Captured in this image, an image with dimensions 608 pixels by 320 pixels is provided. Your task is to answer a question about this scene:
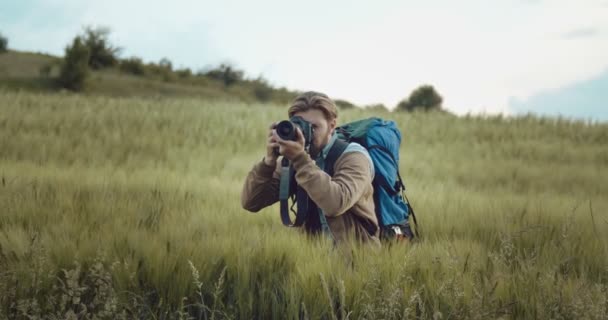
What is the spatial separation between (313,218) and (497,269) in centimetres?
115

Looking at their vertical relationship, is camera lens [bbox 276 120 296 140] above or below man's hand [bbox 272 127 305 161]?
above

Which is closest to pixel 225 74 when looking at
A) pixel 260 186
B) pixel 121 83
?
pixel 121 83

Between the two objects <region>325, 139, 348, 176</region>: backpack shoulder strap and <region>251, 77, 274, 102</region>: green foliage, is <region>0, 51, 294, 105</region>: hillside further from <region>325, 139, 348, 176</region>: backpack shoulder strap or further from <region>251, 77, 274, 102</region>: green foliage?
<region>325, 139, 348, 176</region>: backpack shoulder strap

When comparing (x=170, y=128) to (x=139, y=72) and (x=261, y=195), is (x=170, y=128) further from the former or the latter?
(x=139, y=72)

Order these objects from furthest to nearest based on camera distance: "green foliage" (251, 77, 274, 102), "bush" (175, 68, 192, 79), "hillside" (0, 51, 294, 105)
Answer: "green foliage" (251, 77, 274, 102) → "bush" (175, 68, 192, 79) → "hillside" (0, 51, 294, 105)

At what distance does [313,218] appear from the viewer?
3.40 m

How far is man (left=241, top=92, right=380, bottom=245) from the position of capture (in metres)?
2.86

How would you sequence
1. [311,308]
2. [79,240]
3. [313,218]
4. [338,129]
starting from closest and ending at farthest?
[311,308] < [79,240] < [313,218] < [338,129]

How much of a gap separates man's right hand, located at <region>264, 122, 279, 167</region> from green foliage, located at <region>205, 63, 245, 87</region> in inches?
1350

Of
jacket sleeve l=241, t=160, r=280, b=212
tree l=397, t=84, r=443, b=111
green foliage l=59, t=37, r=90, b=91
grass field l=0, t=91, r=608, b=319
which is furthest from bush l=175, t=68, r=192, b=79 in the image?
jacket sleeve l=241, t=160, r=280, b=212

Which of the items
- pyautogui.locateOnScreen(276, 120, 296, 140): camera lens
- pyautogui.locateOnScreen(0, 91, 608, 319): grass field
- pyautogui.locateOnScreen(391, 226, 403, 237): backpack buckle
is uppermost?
pyautogui.locateOnScreen(276, 120, 296, 140): camera lens

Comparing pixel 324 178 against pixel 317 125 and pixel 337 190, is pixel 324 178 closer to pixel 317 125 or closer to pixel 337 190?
pixel 337 190

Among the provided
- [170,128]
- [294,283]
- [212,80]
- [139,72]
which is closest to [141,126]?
[170,128]

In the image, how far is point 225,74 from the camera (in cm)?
3728
